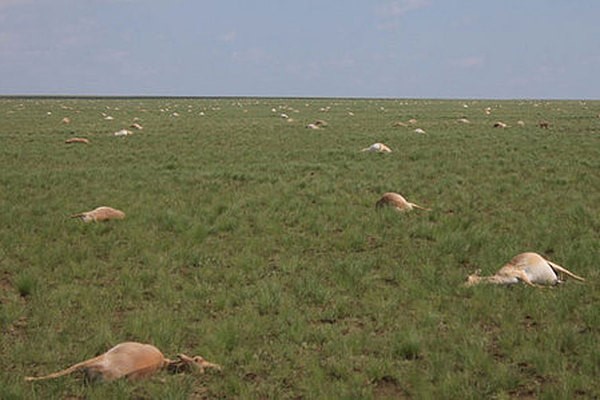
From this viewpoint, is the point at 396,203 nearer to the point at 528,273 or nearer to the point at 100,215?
the point at 528,273

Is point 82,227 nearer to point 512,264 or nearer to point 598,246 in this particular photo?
point 512,264

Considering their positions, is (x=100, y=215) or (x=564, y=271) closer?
(x=564, y=271)

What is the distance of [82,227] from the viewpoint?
11.4 m

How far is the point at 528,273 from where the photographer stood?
823 cm

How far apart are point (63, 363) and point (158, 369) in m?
1.04

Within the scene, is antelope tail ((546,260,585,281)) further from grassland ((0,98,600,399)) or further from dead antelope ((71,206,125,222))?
dead antelope ((71,206,125,222))

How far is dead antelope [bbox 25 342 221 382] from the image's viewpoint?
222 inches

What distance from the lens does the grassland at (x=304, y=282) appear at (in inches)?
227

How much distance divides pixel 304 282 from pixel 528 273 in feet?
10.2

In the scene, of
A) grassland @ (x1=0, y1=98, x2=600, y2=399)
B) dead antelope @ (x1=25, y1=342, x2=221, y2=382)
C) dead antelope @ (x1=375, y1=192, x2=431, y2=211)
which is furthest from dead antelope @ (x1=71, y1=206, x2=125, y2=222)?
dead antelope @ (x1=25, y1=342, x2=221, y2=382)

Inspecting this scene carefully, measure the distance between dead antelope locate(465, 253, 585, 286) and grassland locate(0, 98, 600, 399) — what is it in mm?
245

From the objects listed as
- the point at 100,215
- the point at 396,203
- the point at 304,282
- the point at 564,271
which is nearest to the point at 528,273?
the point at 564,271

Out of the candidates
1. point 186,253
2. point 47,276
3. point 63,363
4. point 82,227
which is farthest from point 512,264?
point 82,227

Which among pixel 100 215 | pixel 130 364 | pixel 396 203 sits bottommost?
pixel 130 364
